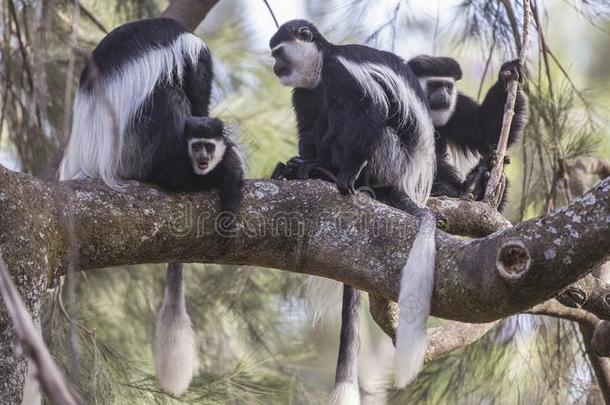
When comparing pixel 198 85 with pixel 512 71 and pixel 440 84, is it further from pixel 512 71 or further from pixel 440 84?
pixel 440 84

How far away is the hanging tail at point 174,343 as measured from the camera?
7.85 ft

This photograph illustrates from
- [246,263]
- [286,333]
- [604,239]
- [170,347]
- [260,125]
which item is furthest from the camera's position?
[260,125]

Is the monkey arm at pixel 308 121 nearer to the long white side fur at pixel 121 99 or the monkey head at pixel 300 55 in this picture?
the monkey head at pixel 300 55

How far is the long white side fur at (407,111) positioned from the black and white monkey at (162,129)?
1.79 ft

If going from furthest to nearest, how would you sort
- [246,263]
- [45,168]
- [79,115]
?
[45,168] → [79,115] → [246,263]

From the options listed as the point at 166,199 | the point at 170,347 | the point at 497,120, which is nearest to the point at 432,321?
the point at 497,120

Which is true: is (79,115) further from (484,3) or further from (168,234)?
(484,3)

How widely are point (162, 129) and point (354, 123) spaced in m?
0.66

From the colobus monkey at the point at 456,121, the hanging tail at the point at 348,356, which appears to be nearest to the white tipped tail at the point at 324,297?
the hanging tail at the point at 348,356

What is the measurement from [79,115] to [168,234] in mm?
875

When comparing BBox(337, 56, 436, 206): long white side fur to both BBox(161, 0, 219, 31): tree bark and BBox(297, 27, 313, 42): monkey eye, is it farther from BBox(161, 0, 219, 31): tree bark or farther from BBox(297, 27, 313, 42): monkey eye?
BBox(161, 0, 219, 31): tree bark

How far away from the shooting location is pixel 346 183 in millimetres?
2334

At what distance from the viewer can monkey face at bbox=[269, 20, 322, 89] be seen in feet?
10.1

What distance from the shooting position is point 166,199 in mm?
2105
